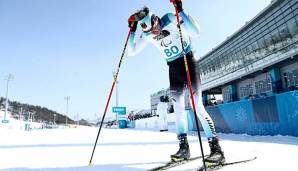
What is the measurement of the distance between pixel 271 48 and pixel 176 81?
3247 centimetres

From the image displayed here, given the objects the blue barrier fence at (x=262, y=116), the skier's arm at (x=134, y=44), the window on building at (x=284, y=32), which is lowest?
the blue barrier fence at (x=262, y=116)

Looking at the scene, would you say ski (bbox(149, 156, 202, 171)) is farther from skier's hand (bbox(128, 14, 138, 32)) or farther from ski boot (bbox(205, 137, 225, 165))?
skier's hand (bbox(128, 14, 138, 32))

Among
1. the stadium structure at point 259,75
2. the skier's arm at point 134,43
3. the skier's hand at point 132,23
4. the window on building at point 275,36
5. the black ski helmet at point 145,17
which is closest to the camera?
the black ski helmet at point 145,17

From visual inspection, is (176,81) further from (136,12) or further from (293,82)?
(293,82)

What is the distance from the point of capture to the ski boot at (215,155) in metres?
3.54

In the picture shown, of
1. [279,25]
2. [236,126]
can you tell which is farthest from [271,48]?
[236,126]

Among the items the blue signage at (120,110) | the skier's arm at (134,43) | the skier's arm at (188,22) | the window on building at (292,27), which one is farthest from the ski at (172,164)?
the blue signage at (120,110)

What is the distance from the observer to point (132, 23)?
4762 millimetres

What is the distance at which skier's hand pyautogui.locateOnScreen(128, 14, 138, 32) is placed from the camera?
15.2 ft

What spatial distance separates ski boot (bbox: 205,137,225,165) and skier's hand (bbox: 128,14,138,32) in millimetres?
2413

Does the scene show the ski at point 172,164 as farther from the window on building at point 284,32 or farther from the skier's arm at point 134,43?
the window on building at point 284,32

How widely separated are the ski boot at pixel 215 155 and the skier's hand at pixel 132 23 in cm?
241

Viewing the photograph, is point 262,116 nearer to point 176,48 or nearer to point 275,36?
point 176,48

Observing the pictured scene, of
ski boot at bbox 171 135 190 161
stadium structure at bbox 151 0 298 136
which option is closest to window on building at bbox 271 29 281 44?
stadium structure at bbox 151 0 298 136
